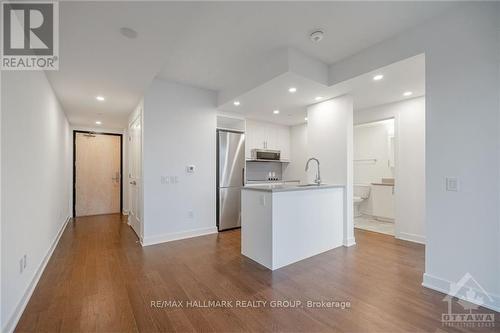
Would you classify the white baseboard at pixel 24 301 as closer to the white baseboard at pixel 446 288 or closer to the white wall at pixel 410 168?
the white baseboard at pixel 446 288

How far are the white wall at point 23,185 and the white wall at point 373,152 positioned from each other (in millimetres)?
5793

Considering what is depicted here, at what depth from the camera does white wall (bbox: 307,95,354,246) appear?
3541 mm

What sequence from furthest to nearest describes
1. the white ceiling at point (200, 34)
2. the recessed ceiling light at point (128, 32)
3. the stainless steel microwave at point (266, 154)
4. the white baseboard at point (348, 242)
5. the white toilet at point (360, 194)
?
the white toilet at point (360, 194) < the stainless steel microwave at point (266, 154) < the white baseboard at point (348, 242) < the recessed ceiling light at point (128, 32) < the white ceiling at point (200, 34)

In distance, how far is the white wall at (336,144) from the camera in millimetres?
3541

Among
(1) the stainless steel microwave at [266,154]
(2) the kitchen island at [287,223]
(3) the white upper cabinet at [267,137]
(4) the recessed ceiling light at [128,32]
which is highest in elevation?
(4) the recessed ceiling light at [128,32]

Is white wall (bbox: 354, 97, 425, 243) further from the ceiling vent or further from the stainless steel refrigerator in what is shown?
the stainless steel refrigerator

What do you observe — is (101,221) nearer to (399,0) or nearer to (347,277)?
(347,277)

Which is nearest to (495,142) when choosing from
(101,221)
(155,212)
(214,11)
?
(214,11)

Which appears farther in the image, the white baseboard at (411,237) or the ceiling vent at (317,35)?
the white baseboard at (411,237)

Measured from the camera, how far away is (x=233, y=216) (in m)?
4.65

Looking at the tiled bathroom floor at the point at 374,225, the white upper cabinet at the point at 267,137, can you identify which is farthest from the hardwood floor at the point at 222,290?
the white upper cabinet at the point at 267,137

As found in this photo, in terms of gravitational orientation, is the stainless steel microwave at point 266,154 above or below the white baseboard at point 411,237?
above

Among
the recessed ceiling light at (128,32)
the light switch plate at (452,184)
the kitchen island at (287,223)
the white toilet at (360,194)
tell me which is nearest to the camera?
the recessed ceiling light at (128,32)

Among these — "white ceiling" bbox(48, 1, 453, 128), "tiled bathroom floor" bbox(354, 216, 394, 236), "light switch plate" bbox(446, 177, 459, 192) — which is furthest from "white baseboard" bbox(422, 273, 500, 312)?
"white ceiling" bbox(48, 1, 453, 128)
